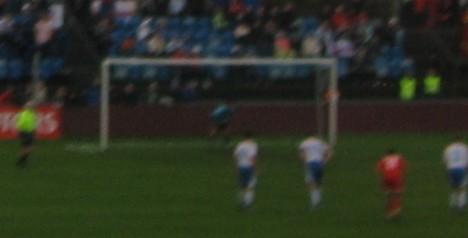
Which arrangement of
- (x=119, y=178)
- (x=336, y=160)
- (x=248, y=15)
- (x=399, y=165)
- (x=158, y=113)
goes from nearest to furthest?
(x=399, y=165) < (x=119, y=178) < (x=336, y=160) < (x=158, y=113) < (x=248, y=15)

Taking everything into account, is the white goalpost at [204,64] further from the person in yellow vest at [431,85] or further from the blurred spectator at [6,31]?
the person in yellow vest at [431,85]

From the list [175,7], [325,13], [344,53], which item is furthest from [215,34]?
[325,13]

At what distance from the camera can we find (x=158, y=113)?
4956 cm

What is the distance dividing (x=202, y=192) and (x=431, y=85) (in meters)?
16.2

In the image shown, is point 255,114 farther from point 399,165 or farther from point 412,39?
point 399,165

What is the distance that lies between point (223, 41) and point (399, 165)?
20.8 metres

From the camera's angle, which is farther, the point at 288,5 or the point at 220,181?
the point at 288,5

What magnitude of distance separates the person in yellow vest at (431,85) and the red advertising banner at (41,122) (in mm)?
12313

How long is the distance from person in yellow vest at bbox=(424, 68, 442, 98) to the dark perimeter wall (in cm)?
61

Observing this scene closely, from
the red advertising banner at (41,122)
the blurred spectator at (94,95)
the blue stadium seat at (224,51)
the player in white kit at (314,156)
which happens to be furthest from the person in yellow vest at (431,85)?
the player in white kit at (314,156)

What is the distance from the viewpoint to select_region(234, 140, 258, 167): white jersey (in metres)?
33.2

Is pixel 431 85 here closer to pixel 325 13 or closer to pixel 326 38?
pixel 326 38

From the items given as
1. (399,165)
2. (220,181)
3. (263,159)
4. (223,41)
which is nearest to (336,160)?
(263,159)

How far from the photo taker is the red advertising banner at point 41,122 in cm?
4769
